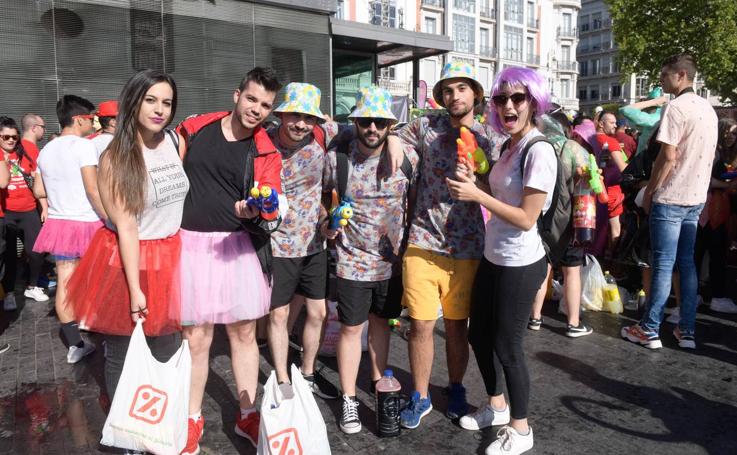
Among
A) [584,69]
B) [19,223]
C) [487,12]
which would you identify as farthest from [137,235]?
[584,69]

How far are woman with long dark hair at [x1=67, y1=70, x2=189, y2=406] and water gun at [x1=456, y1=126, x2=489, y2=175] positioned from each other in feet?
4.62

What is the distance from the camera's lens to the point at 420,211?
308 cm

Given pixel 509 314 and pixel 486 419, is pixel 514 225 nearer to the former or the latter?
pixel 509 314

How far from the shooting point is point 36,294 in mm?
6164

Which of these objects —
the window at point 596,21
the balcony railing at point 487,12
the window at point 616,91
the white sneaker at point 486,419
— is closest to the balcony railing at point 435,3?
the balcony railing at point 487,12

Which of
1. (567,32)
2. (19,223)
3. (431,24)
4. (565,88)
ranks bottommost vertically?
(19,223)

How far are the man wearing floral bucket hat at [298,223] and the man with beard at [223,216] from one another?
38 centimetres

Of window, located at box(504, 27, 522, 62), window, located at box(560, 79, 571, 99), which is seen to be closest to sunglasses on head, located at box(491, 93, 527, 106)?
window, located at box(504, 27, 522, 62)

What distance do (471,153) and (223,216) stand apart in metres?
1.34

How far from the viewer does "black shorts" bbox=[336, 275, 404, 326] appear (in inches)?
121

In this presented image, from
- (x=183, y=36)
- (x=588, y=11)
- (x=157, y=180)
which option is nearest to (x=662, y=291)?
(x=157, y=180)

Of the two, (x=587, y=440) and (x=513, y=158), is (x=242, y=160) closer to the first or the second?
(x=513, y=158)

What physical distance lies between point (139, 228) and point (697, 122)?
398 cm

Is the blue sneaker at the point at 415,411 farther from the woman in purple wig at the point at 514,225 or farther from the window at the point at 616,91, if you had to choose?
the window at the point at 616,91
